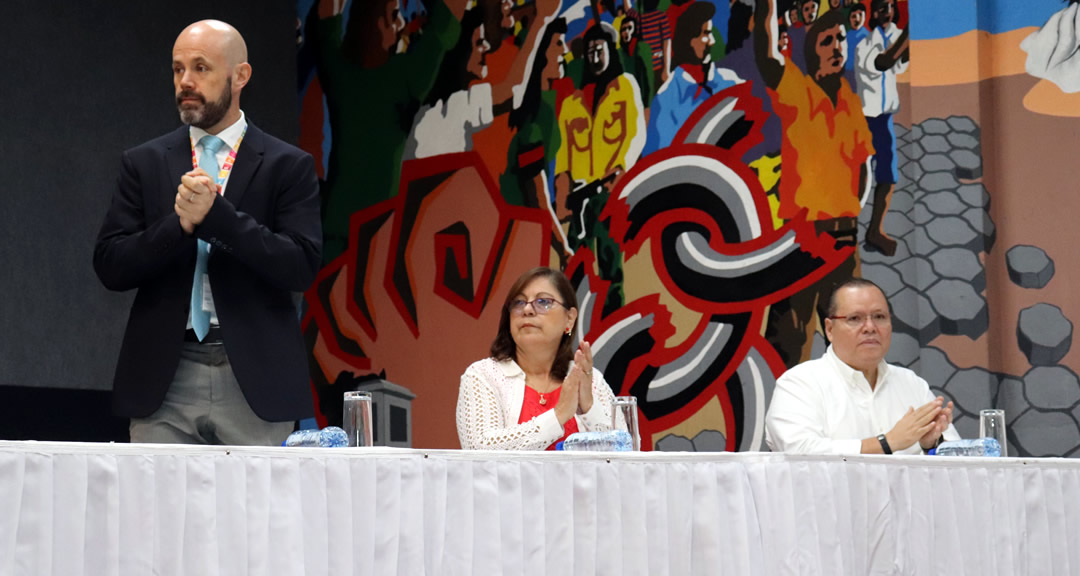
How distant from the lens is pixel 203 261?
222 centimetres

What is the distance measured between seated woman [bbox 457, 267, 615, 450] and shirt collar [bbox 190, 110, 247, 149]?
0.85m

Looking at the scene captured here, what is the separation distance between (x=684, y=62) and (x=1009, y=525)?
2.71 m

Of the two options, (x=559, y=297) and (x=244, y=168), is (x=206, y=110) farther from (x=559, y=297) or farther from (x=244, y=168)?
(x=559, y=297)

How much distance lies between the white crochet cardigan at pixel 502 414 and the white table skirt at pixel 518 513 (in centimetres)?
89

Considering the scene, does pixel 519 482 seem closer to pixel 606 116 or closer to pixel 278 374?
pixel 278 374

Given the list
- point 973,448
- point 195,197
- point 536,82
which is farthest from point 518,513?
point 536,82

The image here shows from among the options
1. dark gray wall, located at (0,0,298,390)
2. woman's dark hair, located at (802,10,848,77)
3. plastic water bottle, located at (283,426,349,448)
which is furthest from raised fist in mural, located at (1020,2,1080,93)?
dark gray wall, located at (0,0,298,390)

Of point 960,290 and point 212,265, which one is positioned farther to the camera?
point 960,290

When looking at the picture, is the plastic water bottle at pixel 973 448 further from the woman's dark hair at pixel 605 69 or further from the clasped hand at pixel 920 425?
the woman's dark hair at pixel 605 69

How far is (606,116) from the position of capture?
4.71 m

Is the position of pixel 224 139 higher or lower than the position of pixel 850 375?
higher

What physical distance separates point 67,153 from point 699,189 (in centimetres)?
245

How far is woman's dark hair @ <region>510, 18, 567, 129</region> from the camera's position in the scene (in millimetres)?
4945

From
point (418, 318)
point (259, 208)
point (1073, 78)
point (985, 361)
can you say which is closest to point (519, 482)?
point (259, 208)
